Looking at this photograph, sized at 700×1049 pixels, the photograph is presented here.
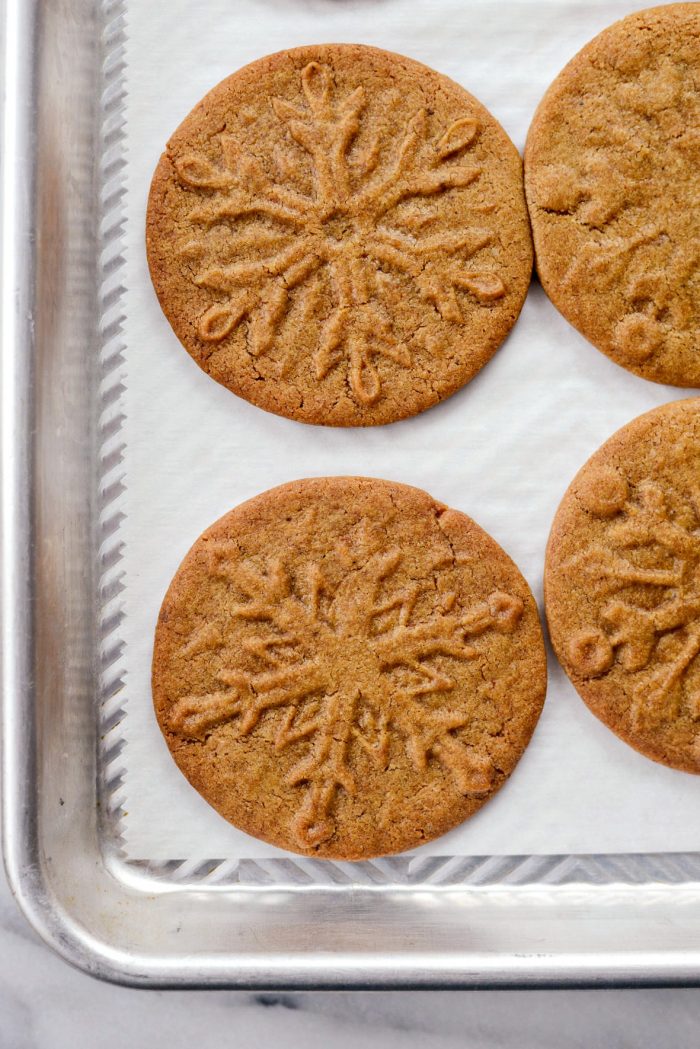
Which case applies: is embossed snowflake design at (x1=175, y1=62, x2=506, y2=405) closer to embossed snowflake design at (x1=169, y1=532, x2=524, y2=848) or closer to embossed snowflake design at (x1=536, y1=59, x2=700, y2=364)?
embossed snowflake design at (x1=536, y1=59, x2=700, y2=364)

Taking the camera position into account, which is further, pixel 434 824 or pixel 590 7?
pixel 590 7

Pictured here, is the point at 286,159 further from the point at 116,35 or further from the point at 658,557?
the point at 658,557

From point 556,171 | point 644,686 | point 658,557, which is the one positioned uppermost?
point 556,171

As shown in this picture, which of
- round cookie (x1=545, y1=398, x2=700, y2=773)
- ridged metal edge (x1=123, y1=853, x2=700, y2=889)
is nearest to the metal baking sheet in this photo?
ridged metal edge (x1=123, y1=853, x2=700, y2=889)

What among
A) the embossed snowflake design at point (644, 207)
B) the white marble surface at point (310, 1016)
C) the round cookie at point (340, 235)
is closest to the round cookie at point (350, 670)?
the round cookie at point (340, 235)

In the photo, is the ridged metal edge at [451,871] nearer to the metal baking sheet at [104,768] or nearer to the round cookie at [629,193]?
the metal baking sheet at [104,768]

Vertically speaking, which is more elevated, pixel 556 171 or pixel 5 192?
pixel 5 192

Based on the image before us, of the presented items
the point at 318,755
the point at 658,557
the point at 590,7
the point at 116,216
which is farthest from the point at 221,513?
the point at 590,7
